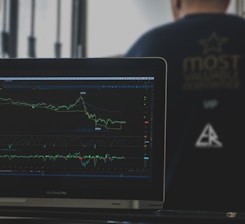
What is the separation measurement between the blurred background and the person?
1.23 metres

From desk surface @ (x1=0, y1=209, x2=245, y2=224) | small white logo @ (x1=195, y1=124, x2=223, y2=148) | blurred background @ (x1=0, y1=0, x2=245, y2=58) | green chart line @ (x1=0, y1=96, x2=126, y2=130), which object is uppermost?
blurred background @ (x1=0, y1=0, x2=245, y2=58)

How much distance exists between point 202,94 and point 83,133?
781 mm

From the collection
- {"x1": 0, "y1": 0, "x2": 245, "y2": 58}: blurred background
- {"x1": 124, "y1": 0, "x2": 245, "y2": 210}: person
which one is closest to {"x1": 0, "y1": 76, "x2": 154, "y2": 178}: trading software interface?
{"x1": 124, "y1": 0, "x2": 245, "y2": 210}: person

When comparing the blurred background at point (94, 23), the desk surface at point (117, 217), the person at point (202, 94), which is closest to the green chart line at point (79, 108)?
the desk surface at point (117, 217)

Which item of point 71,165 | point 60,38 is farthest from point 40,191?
point 60,38

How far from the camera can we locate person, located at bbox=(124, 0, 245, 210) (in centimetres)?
164

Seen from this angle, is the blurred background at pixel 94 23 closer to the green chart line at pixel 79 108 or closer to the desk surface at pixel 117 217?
the green chart line at pixel 79 108

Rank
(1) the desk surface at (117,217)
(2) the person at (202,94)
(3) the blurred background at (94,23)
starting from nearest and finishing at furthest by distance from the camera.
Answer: (1) the desk surface at (117,217), (2) the person at (202,94), (3) the blurred background at (94,23)

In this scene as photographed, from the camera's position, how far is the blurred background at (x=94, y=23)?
293cm

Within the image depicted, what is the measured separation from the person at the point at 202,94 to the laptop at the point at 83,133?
703mm

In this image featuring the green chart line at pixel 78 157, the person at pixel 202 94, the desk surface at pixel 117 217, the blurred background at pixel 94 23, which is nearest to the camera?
the desk surface at pixel 117 217

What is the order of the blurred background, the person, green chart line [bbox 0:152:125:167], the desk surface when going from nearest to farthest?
the desk surface → green chart line [bbox 0:152:125:167] → the person → the blurred background

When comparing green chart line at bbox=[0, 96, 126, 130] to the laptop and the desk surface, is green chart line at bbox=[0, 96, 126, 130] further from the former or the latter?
the desk surface

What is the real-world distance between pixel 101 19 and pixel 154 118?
2.31 metres
